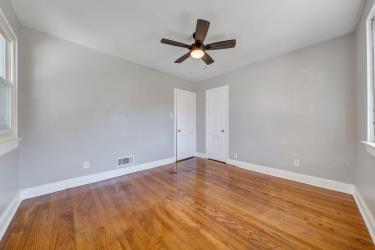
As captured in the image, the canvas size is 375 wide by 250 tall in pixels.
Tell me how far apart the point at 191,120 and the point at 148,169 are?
201cm

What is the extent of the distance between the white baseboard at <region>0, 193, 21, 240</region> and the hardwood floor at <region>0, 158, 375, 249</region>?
0.17ft

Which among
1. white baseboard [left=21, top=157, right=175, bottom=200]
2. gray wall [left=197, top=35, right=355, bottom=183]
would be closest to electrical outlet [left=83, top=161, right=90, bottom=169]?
white baseboard [left=21, top=157, right=175, bottom=200]

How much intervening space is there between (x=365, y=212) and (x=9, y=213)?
4.15 m

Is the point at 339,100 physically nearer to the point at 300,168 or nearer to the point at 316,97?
the point at 316,97

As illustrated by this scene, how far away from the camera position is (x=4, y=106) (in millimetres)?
1824

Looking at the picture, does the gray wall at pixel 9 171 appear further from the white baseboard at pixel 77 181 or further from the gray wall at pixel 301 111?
the gray wall at pixel 301 111

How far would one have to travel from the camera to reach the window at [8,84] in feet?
5.71

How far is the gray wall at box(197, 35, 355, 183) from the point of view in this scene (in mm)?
2396

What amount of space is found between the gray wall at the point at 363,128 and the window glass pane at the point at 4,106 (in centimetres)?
414

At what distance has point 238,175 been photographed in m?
3.21

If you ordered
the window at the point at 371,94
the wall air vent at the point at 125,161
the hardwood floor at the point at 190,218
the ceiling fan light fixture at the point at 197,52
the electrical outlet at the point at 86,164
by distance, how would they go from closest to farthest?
the hardwood floor at the point at 190,218
the window at the point at 371,94
the ceiling fan light fixture at the point at 197,52
the electrical outlet at the point at 86,164
the wall air vent at the point at 125,161

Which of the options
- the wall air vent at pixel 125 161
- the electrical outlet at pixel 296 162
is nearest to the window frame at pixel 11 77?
the wall air vent at pixel 125 161

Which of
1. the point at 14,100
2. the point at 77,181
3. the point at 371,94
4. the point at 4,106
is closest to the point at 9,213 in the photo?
the point at 77,181

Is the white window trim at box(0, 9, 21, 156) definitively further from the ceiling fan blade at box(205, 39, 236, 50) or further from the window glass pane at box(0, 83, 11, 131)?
the ceiling fan blade at box(205, 39, 236, 50)
